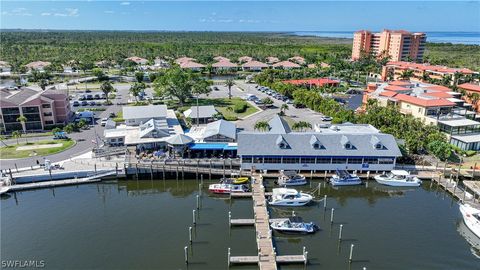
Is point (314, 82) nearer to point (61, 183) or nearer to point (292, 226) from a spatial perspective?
point (292, 226)

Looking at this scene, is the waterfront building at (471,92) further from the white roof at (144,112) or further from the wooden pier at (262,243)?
the white roof at (144,112)

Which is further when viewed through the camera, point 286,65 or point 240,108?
point 286,65

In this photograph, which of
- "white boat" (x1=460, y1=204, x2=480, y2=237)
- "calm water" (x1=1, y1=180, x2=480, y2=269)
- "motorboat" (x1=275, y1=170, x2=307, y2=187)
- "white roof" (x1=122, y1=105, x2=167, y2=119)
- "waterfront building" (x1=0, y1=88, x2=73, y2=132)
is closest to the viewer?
"calm water" (x1=1, y1=180, x2=480, y2=269)

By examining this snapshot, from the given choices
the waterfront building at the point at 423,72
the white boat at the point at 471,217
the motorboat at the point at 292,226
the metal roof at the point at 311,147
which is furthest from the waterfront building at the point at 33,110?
the waterfront building at the point at 423,72

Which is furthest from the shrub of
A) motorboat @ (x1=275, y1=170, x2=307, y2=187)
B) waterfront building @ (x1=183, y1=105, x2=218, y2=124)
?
motorboat @ (x1=275, y1=170, x2=307, y2=187)

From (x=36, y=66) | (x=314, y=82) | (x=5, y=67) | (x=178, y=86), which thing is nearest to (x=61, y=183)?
(x=178, y=86)

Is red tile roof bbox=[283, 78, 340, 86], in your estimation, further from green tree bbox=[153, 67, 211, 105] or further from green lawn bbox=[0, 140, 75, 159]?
green lawn bbox=[0, 140, 75, 159]

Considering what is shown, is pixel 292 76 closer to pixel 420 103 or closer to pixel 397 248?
pixel 420 103
